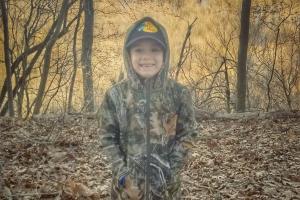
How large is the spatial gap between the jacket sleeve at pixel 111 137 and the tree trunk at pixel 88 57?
10.7 meters

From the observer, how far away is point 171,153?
3.13 metres

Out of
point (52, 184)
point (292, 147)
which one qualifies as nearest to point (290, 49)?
point (292, 147)

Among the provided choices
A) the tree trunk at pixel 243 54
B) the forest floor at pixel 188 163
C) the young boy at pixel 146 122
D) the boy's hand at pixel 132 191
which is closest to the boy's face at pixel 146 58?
the young boy at pixel 146 122

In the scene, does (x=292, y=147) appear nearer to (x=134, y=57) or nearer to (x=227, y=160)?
(x=227, y=160)

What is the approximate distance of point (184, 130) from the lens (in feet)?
10.4

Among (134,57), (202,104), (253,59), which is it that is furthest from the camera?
(253,59)

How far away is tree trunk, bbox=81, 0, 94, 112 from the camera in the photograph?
14167mm

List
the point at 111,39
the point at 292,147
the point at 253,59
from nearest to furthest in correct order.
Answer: the point at 292,147
the point at 111,39
the point at 253,59

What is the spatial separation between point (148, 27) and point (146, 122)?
678 millimetres

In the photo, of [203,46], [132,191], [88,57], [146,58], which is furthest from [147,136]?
[203,46]

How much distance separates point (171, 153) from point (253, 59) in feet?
55.2

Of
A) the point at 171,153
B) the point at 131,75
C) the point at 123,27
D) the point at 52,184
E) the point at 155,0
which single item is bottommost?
the point at 52,184

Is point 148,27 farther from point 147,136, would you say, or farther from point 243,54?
point 243,54

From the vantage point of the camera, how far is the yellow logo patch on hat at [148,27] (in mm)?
3094
